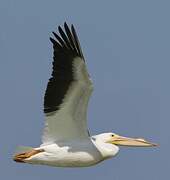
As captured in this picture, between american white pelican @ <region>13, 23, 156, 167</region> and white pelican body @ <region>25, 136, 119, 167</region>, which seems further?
white pelican body @ <region>25, 136, 119, 167</region>

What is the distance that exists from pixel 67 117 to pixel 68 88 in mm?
653

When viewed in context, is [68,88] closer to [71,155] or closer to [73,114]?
[73,114]

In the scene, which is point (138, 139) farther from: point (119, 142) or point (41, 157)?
point (41, 157)

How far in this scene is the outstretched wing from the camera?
28.2 meters

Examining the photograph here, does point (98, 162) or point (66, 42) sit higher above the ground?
point (66, 42)

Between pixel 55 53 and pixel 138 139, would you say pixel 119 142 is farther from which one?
pixel 55 53

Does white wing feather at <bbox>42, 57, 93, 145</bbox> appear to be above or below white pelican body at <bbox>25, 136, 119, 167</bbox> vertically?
above

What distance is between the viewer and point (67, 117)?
28656mm

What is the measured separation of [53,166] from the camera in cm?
2867

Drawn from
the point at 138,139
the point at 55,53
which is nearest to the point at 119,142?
the point at 138,139

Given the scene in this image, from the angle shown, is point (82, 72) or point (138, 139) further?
point (138, 139)

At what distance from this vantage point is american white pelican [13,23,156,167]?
92.6 ft

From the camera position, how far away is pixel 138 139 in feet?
98.5

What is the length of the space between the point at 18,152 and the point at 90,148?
1353mm
